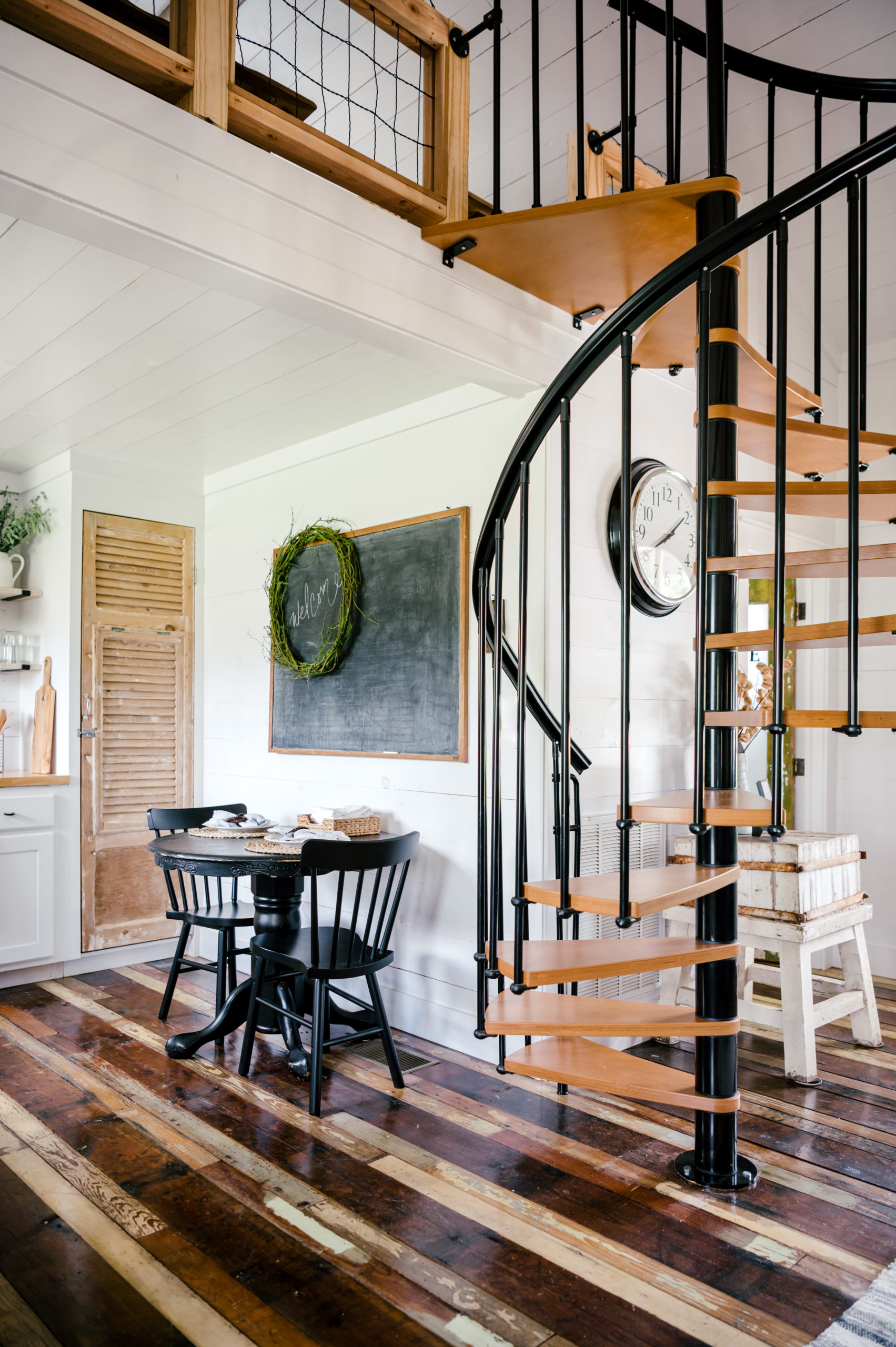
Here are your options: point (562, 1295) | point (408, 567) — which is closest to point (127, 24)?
point (408, 567)

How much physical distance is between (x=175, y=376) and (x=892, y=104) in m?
2.67

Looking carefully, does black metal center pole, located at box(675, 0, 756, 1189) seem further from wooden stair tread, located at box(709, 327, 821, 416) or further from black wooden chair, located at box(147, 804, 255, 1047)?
black wooden chair, located at box(147, 804, 255, 1047)

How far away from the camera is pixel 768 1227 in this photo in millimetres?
2078

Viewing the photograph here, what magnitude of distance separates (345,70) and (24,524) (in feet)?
8.40

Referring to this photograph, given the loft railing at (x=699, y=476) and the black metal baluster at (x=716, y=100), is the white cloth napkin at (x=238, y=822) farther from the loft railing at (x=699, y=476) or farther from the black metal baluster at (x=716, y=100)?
the black metal baluster at (x=716, y=100)

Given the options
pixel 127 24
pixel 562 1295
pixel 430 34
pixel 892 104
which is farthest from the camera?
pixel 892 104

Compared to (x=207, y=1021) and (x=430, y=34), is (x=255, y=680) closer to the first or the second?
(x=207, y=1021)

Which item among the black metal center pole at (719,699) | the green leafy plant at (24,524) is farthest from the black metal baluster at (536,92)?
the green leafy plant at (24,524)

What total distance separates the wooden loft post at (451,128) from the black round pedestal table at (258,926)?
2.08 meters

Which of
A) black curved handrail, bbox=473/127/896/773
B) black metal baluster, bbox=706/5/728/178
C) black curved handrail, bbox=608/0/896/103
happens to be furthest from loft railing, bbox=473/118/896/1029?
black curved handrail, bbox=608/0/896/103

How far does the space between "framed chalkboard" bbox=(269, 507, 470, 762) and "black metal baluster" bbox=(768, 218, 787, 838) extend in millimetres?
1594

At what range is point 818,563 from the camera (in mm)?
2021

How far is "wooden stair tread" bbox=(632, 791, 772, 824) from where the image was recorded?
197 cm

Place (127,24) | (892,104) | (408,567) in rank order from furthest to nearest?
(408,567), (892,104), (127,24)
